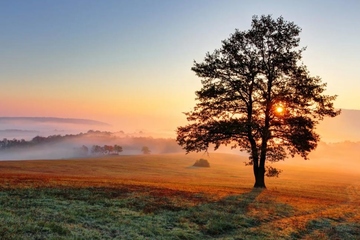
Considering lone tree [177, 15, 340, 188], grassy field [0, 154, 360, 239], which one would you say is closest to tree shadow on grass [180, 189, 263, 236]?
grassy field [0, 154, 360, 239]

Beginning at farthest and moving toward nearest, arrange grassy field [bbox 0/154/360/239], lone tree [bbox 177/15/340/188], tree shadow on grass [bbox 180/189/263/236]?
1. lone tree [bbox 177/15/340/188]
2. tree shadow on grass [bbox 180/189/263/236]
3. grassy field [bbox 0/154/360/239]

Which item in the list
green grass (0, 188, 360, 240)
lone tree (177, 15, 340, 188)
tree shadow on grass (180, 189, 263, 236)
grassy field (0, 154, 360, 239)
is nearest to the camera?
green grass (0, 188, 360, 240)

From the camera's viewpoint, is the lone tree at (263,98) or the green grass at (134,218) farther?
the lone tree at (263,98)

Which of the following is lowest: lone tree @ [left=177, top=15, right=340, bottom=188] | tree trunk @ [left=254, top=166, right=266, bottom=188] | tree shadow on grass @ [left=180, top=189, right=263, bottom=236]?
tree shadow on grass @ [left=180, top=189, right=263, bottom=236]

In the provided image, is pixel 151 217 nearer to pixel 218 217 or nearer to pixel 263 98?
pixel 218 217

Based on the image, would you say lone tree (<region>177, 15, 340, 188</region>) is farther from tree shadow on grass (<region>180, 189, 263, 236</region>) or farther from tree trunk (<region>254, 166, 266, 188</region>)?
tree shadow on grass (<region>180, 189, 263, 236</region>)

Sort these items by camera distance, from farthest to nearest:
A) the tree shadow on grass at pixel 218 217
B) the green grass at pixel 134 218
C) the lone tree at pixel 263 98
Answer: the lone tree at pixel 263 98 < the tree shadow on grass at pixel 218 217 < the green grass at pixel 134 218

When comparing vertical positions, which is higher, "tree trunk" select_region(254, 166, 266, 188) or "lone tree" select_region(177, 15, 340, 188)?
"lone tree" select_region(177, 15, 340, 188)

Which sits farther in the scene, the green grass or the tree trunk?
the tree trunk

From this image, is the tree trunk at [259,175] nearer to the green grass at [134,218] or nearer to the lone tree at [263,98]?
the lone tree at [263,98]

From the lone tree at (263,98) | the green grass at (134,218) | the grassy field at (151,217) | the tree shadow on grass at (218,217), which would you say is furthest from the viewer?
the lone tree at (263,98)

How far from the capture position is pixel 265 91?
1320 inches

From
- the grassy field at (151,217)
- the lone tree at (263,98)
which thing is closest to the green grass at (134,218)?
the grassy field at (151,217)

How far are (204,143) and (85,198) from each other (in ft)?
58.9
